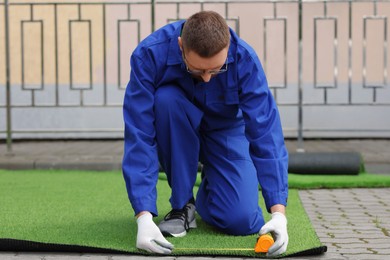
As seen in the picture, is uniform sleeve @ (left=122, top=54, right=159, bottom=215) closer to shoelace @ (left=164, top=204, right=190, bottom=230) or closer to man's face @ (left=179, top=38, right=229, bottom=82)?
man's face @ (left=179, top=38, right=229, bottom=82)

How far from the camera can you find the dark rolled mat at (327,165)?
7.14m

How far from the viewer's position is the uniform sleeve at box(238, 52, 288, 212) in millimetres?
3996

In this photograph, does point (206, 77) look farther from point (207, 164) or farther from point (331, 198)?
point (331, 198)

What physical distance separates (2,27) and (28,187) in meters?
3.92

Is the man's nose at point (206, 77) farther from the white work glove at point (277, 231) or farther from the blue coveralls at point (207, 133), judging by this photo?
the white work glove at point (277, 231)

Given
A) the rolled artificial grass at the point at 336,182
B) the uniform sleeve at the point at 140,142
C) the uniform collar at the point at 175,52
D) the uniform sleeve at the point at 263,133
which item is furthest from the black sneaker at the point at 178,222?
the rolled artificial grass at the point at 336,182

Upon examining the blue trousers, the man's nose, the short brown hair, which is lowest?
the blue trousers

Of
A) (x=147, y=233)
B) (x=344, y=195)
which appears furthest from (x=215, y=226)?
(x=344, y=195)

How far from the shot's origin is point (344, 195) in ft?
20.9

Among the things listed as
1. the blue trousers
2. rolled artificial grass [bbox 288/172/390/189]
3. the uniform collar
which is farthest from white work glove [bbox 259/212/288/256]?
rolled artificial grass [bbox 288/172/390/189]

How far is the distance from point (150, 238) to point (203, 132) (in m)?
0.87

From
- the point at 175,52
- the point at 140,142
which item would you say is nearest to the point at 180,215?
the point at 140,142

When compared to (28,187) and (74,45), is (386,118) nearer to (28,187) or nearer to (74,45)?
(74,45)

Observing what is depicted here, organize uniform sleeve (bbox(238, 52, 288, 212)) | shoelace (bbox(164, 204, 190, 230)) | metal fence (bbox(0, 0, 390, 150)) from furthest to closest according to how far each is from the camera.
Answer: metal fence (bbox(0, 0, 390, 150)), shoelace (bbox(164, 204, 190, 230)), uniform sleeve (bbox(238, 52, 288, 212))
